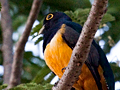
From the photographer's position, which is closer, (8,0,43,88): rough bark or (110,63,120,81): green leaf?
(110,63,120,81): green leaf

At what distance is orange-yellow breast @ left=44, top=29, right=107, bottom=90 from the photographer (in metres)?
4.15

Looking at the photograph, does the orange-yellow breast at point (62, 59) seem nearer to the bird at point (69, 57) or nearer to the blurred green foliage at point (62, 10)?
the bird at point (69, 57)

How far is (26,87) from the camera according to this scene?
400 centimetres

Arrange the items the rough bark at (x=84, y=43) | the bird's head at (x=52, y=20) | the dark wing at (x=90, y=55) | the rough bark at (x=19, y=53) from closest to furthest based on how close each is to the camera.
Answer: the rough bark at (x=84, y=43)
the dark wing at (x=90, y=55)
the bird's head at (x=52, y=20)
the rough bark at (x=19, y=53)

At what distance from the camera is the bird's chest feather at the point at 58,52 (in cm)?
414

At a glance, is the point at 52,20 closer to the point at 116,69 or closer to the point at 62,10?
the point at 62,10

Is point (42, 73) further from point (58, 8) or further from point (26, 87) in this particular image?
point (58, 8)

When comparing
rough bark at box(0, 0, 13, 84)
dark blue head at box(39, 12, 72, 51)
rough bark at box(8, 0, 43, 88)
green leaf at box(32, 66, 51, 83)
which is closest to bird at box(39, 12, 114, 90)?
dark blue head at box(39, 12, 72, 51)

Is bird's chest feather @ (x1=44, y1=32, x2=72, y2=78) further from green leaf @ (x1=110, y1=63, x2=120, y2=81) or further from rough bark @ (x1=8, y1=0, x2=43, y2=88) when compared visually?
rough bark @ (x1=8, y1=0, x2=43, y2=88)

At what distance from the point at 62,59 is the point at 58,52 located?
4.6 inches

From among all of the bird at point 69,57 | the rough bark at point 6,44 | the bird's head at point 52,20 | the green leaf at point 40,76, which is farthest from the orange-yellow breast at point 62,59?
the rough bark at point 6,44

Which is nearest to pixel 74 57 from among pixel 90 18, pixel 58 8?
pixel 90 18

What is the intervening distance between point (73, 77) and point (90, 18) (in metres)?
0.86

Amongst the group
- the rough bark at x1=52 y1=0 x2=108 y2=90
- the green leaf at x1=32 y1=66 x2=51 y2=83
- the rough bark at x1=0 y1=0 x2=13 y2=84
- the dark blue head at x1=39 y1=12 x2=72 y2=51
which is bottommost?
the rough bark at x1=52 y1=0 x2=108 y2=90
